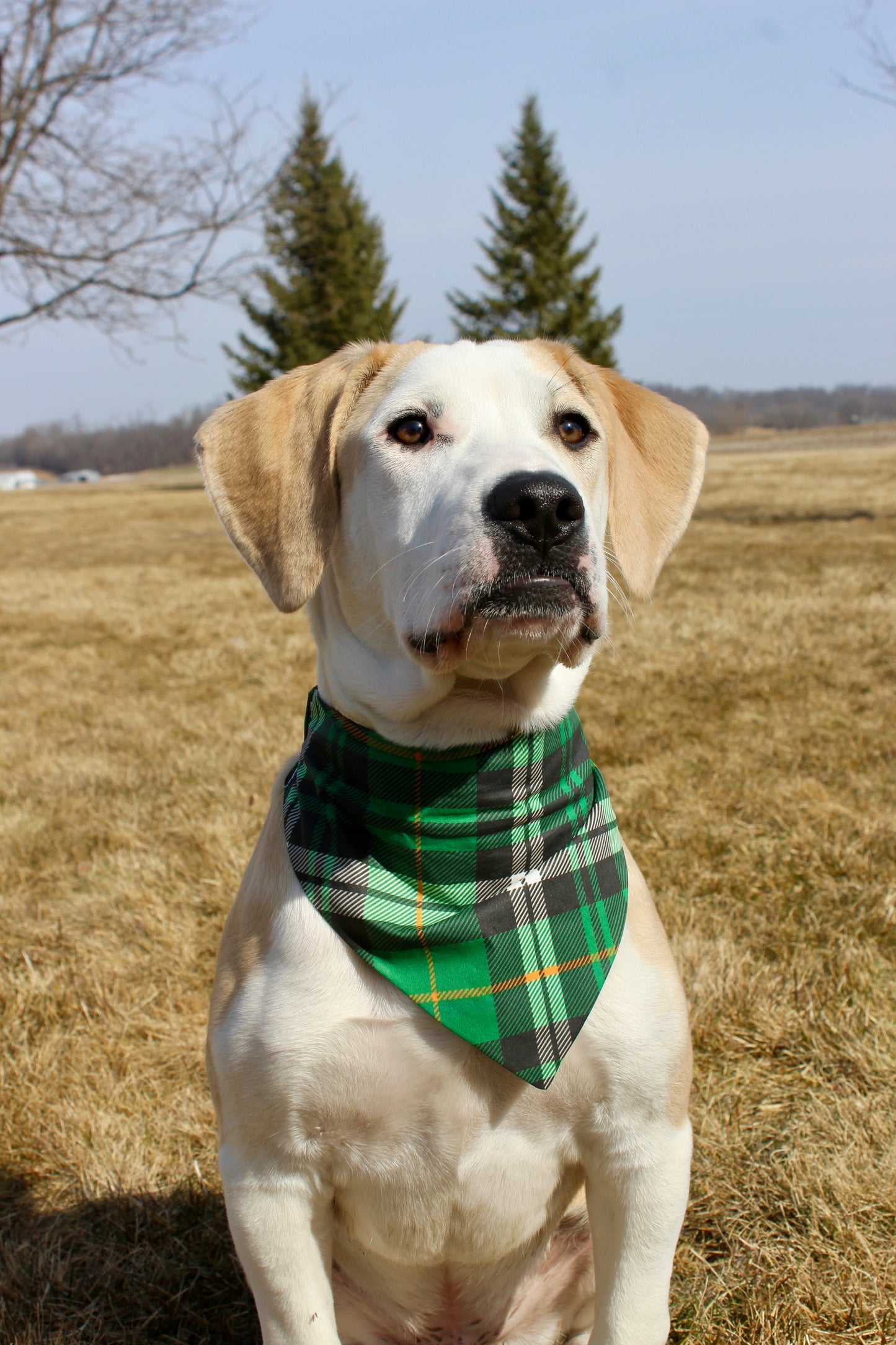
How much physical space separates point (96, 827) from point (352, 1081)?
3.14 meters

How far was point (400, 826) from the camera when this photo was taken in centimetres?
199

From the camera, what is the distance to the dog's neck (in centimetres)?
202

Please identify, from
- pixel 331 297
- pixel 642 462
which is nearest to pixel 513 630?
pixel 642 462

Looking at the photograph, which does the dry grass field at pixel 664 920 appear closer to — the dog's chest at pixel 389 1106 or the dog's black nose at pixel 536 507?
the dog's chest at pixel 389 1106

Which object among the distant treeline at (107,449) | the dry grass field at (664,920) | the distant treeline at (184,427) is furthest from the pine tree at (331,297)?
the distant treeline at (107,449)

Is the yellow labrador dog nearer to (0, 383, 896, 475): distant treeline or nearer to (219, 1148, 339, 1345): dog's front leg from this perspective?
(219, 1148, 339, 1345): dog's front leg

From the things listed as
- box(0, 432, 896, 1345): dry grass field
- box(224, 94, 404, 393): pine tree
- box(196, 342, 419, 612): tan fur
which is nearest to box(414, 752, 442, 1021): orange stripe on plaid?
box(196, 342, 419, 612): tan fur

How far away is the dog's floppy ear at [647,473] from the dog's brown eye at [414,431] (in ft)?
1.54

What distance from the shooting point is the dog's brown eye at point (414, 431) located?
82.6 inches

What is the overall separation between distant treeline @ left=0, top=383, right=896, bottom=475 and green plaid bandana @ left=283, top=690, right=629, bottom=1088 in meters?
64.5

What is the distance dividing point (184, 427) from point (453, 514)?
89618mm

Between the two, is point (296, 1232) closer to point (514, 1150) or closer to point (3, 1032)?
point (514, 1150)

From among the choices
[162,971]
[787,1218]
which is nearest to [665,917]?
[787,1218]

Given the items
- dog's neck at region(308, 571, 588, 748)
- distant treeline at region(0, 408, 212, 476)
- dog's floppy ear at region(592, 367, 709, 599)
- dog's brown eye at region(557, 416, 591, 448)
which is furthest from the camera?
distant treeline at region(0, 408, 212, 476)
